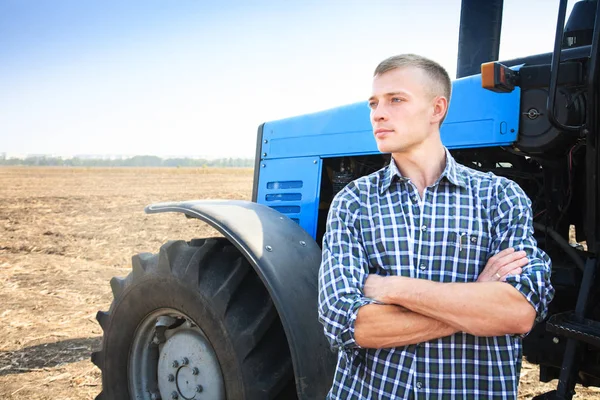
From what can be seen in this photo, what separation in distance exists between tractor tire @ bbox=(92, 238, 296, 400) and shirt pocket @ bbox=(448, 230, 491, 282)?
1.07m

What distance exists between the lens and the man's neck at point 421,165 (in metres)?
1.96

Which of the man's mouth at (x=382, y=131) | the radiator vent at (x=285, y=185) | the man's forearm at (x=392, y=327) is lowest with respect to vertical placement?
the man's forearm at (x=392, y=327)

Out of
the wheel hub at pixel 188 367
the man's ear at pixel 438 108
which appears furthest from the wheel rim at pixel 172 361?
the man's ear at pixel 438 108

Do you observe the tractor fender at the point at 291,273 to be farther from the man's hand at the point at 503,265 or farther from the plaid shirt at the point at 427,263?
the man's hand at the point at 503,265

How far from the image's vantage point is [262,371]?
2.55m

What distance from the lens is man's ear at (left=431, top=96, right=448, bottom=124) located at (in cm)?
196

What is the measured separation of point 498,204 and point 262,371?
1313mm

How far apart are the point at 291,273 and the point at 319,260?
0.23 m

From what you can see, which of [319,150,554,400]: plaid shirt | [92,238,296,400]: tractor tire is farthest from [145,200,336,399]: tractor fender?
[319,150,554,400]: plaid shirt

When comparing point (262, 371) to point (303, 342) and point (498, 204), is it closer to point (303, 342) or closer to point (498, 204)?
Answer: point (303, 342)

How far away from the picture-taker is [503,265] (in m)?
1.76

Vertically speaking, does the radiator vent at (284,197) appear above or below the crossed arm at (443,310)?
above

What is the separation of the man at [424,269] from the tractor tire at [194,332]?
2.47ft

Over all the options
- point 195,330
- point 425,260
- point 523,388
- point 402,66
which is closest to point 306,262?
point 195,330
